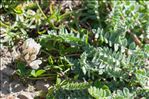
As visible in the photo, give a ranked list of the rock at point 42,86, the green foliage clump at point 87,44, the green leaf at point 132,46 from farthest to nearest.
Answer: the green leaf at point 132,46 < the rock at point 42,86 < the green foliage clump at point 87,44

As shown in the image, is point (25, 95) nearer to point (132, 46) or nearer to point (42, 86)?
point (42, 86)

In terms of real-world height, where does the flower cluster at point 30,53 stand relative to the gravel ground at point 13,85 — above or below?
above

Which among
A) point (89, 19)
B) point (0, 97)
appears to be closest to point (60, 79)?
point (0, 97)

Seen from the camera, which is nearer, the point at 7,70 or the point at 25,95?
the point at 25,95

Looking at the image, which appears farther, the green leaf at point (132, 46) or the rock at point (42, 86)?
the green leaf at point (132, 46)

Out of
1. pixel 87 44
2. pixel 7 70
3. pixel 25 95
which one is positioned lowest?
pixel 25 95

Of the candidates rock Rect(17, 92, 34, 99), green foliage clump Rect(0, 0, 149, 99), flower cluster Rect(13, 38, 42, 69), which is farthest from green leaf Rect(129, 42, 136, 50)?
rock Rect(17, 92, 34, 99)

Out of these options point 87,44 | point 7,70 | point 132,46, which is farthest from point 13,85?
point 132,46

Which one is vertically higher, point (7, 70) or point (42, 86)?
point (7, 70)


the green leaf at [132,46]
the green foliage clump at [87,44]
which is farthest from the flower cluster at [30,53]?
the green leaf at [132,46]

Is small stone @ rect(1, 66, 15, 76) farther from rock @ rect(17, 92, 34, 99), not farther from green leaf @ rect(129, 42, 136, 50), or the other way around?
green leaf @ rect(129, 42, 136, 50)

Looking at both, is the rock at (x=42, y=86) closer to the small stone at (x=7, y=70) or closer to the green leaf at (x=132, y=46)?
the small stone at (x=7, y=70)
